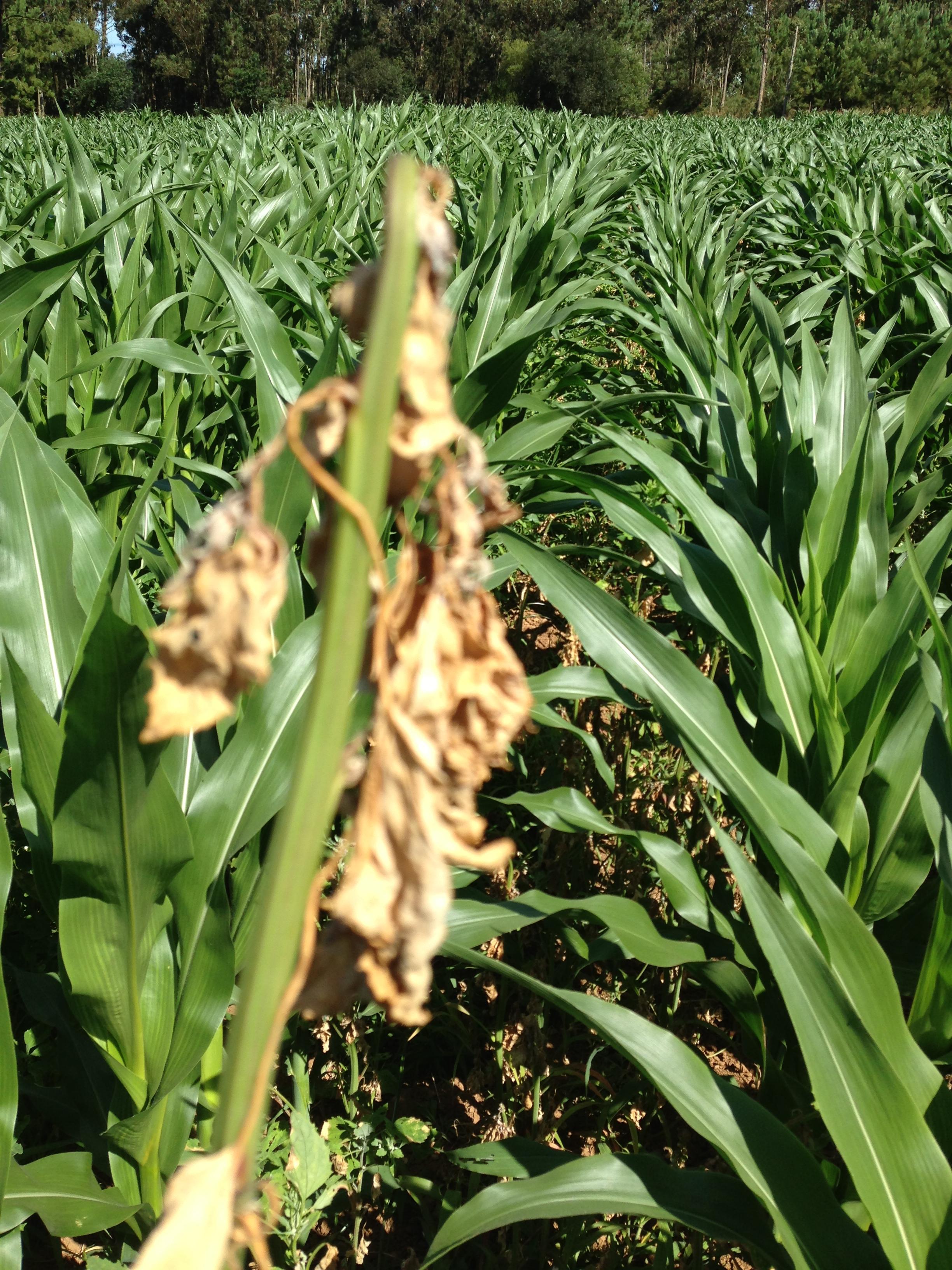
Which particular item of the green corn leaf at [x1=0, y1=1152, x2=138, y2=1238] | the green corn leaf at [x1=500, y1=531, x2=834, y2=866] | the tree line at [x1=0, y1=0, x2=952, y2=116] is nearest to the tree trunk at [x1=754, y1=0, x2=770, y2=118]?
the tree line at [x1=0, y1=0, x2=952, y2=116]

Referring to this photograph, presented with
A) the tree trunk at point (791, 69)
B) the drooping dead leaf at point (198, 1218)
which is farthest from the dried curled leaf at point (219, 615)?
the tree trunk at point (791, 69)

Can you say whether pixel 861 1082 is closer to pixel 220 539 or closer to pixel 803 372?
pixel 220 539

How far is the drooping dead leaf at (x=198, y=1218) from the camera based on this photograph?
9.8 inches

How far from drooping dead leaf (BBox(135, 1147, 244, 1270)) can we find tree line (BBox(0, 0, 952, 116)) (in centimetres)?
4942

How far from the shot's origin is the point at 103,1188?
3.78 feet

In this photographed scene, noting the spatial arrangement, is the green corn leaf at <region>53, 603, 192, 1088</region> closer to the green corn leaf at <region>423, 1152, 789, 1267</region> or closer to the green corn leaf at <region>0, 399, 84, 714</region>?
the green corn leaf at <region>0, 399, 84, 714</region>

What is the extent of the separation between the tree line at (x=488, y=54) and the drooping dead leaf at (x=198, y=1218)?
162 feet

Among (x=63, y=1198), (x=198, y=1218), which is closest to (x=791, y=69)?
(x=63, y=1198)

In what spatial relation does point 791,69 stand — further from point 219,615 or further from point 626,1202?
point 219,615

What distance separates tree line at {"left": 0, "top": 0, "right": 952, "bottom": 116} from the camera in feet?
153

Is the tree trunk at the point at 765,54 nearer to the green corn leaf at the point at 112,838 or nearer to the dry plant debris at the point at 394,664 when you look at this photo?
the green corn leaf at the point at 112,838

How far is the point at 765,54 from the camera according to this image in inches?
1783

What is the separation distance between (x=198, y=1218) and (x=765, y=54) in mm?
53400

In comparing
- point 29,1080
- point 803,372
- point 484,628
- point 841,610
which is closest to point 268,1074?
point 484,628
